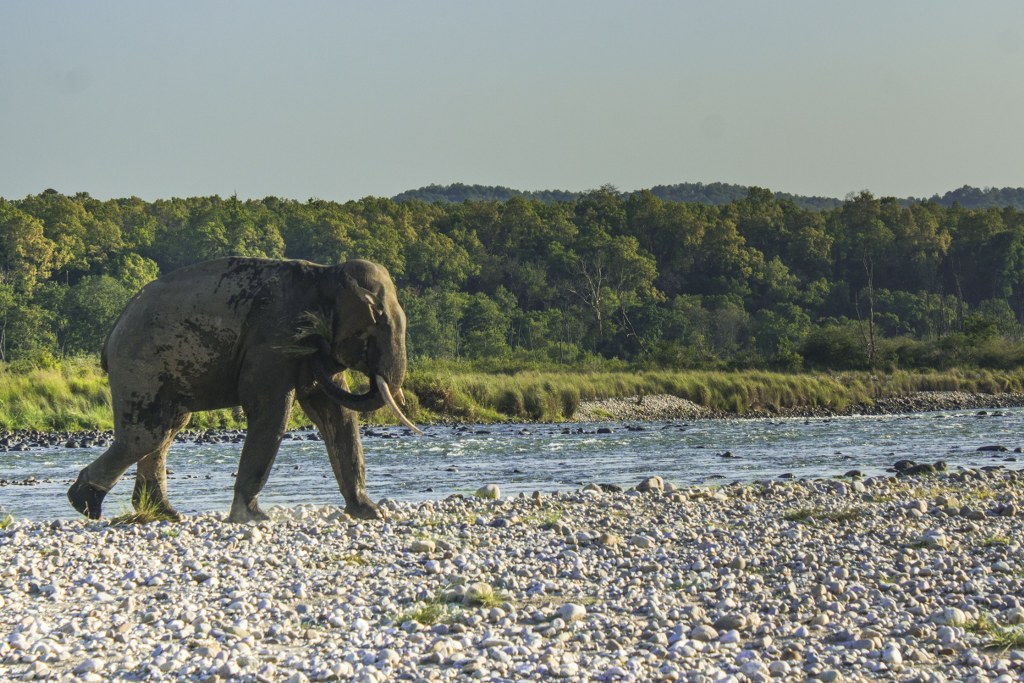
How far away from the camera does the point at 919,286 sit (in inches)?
4031

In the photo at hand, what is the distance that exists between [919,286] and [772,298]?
49.9ft

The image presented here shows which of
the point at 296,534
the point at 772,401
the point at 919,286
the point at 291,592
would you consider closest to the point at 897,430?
the point at 772,401

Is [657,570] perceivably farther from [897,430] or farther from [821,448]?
[897,430]

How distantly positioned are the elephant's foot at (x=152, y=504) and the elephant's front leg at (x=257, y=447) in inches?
27.7

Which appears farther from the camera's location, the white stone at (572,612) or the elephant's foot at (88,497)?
the elephant's foot at (88,497)

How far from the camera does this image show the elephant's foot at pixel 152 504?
39.4ft

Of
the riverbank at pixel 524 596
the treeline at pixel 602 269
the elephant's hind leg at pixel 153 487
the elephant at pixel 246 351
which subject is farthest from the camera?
the treeline at pixel 602 269

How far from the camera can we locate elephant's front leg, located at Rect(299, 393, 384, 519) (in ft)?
39.8

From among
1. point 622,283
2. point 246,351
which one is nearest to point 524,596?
point 246,351

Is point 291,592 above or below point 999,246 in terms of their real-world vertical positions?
below

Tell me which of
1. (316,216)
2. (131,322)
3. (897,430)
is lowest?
(897,430)

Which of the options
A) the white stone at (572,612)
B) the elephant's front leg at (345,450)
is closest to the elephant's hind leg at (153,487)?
the elephant's front leg at (345,450)

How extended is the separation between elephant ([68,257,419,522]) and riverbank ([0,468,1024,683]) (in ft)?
2.56

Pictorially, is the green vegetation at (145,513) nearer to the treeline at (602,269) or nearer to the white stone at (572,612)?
the white stone at (572,612)
